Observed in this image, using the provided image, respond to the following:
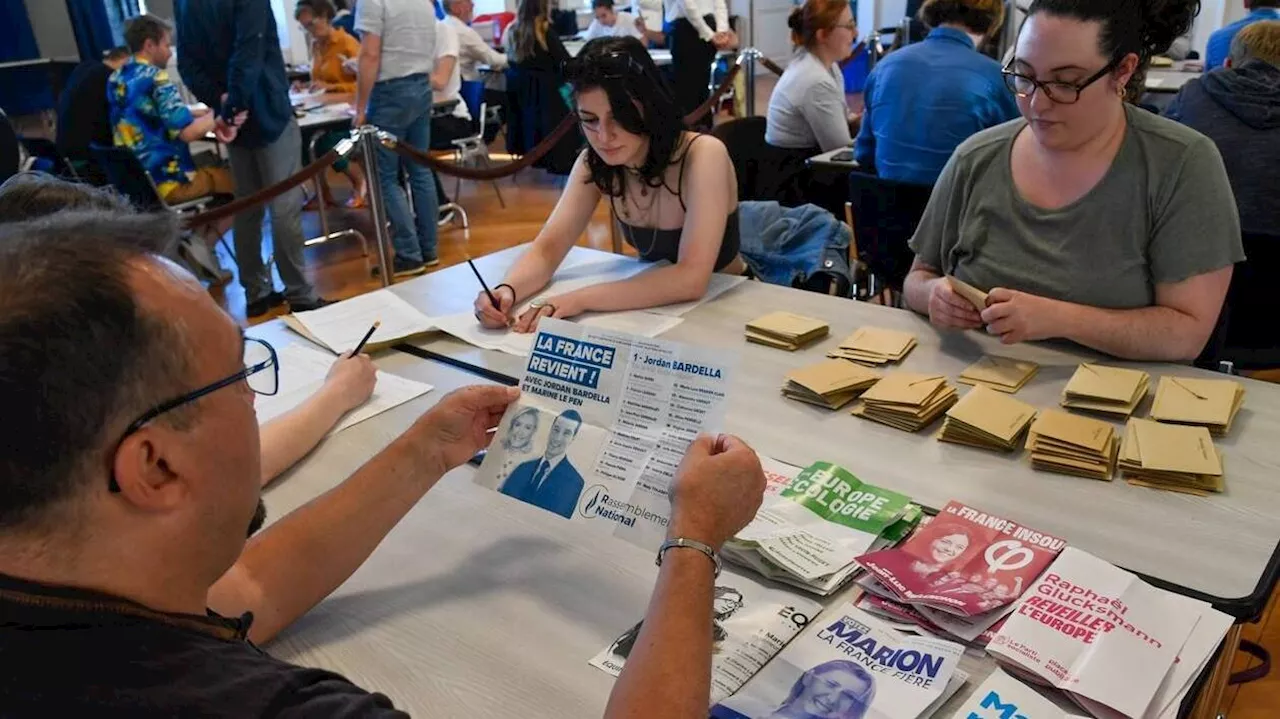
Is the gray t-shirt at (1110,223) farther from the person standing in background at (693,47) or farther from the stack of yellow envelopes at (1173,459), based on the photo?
the person standing in background at (693,47)

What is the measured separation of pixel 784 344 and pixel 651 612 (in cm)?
99

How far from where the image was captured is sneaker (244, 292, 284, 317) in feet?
14.8

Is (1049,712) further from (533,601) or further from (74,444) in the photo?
(74,444)

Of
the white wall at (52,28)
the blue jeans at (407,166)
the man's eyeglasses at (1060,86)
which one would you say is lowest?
the blue jeans at (407,166)

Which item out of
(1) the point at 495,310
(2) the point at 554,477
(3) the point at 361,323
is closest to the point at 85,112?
(3) the point at 361,323

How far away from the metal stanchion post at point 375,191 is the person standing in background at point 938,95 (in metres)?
1.73

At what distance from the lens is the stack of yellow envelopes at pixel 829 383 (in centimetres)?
157

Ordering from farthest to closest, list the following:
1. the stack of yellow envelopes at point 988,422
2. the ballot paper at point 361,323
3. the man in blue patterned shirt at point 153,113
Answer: the man in blue patterned shirt at point 153,113 → the ballot paper at point 361,323 → the stack of yellow envelopes at point 988,422

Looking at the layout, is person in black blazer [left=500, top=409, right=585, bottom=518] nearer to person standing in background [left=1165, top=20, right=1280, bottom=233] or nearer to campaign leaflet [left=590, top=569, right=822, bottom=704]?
campaign leaflet [left=590, top=569, right=822, bottom=704]

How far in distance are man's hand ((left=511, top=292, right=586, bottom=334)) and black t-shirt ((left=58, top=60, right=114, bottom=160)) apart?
3333mm

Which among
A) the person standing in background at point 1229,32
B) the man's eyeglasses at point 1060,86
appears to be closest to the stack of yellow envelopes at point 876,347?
the man's eyeglasses at point 1060,86

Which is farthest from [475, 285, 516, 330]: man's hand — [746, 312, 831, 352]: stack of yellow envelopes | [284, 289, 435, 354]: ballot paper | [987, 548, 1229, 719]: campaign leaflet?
[987, 548, 1229, 719]: campaign leaflet

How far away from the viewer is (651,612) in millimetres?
898

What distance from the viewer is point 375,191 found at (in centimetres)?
337
